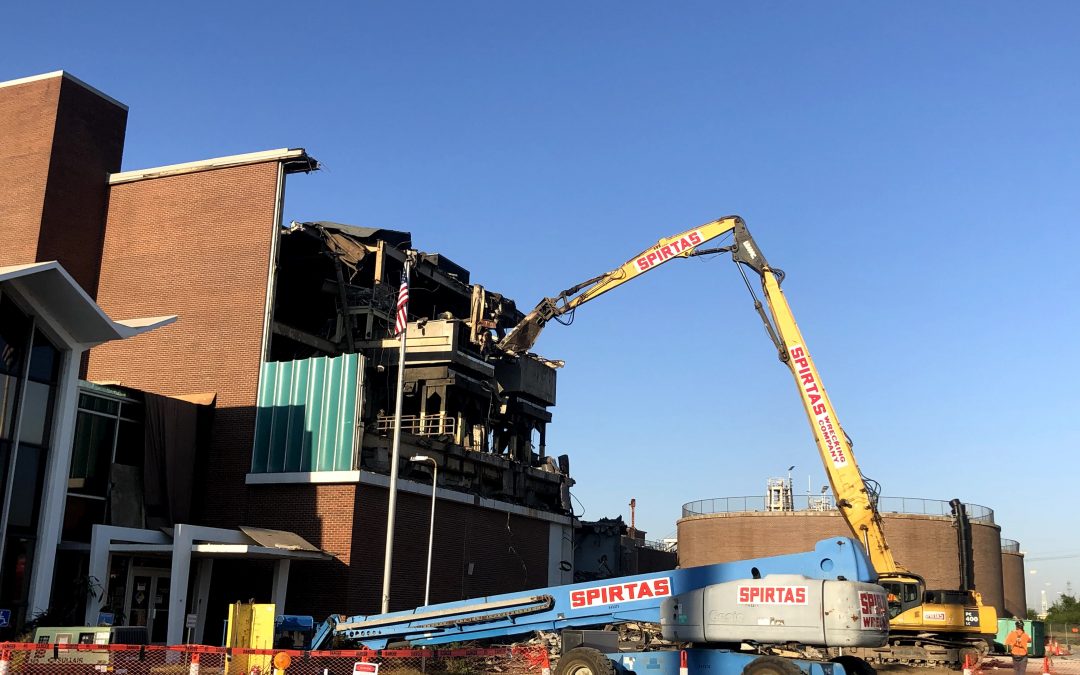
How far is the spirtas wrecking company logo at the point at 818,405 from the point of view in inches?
1073

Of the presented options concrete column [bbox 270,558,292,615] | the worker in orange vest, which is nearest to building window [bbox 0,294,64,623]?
concrete column [bbox 270,558,292,615]

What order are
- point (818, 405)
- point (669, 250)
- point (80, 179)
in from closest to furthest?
point (818, 405), point (669, 250), point (80, 179)

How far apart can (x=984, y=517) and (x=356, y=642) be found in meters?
40.7

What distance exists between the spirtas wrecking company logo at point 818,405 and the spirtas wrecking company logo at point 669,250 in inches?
189

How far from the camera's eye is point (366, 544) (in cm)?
3241

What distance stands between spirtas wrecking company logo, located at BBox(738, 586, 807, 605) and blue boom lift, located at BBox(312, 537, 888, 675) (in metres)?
0.02

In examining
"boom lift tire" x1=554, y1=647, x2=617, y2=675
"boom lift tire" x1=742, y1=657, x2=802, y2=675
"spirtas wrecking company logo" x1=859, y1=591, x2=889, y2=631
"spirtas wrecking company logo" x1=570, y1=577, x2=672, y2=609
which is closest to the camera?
"boom lift tire" x1=742, y1=657, x2=802, y2=675

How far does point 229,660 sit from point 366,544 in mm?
13704

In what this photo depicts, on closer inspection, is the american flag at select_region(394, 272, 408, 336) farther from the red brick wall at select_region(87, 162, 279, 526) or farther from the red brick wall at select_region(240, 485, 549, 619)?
the red brick wall at select_region(87, 162, 279, 526)

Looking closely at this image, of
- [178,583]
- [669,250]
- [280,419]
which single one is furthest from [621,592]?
[280,419]

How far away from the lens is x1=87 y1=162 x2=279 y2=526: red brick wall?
113 feet

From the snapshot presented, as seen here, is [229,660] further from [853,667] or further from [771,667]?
[853,667]

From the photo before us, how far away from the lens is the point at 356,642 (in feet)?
67.0

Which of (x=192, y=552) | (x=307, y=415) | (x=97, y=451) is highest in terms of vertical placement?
(x=307, y=415)
